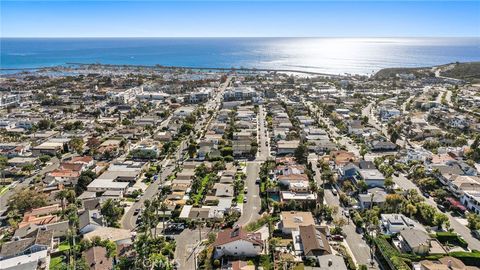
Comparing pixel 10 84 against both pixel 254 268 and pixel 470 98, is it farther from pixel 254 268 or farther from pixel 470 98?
pixel 470 98

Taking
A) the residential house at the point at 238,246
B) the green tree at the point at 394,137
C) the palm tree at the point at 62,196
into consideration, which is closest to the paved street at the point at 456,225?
the green tree at the point at 394,137

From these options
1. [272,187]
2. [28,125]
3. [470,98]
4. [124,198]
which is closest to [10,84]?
[28,125]

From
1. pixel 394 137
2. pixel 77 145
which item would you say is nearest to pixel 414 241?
pixel 394 137

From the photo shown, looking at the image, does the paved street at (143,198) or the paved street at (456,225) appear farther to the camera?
the paved street at (143,198)

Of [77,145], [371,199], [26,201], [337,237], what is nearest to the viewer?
[337,237]

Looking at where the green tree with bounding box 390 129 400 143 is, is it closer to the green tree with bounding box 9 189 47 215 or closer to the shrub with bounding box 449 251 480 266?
the shrub with bounding box 449 251 480 266

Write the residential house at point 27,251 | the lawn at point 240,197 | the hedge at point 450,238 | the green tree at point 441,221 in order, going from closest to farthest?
the residential house at point 27,251
the hedge at point 450,238
the green tree at point 441,221
the lawn at point 240,197

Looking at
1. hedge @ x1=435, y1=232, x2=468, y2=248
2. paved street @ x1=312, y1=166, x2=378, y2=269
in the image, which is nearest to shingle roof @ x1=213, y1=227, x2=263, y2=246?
paved street @ x1=312, y1=166, x2=378, y2=269

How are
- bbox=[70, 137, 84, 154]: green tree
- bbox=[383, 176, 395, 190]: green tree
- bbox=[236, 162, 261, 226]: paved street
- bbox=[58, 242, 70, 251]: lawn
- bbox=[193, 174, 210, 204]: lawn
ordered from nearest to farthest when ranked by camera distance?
bbox=[58, 242, 70, 251]: lawn → bbox=[236, 162, 261, 226]: paved street → bbox=[193, 174, 210, 204]: lawn → bbox=[383, 176, 395, 190]: green tree → bbox=[70, 137, 84, 154]: green tree

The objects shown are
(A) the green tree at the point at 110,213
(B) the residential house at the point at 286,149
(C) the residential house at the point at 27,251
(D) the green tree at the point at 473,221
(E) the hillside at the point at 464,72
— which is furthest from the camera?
(E) the hillside at the point at 464,72

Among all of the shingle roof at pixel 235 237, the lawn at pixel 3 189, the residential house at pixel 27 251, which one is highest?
the shingle roof at pixel 235 237

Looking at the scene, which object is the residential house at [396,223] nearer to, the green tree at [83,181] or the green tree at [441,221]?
the green tree at [441,221]

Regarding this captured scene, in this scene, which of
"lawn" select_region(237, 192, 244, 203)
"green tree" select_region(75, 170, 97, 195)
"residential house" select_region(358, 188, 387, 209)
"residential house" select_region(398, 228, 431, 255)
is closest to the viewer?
"residential house" select_region(398, 228, 431, 255)

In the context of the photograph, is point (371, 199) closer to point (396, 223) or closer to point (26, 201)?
point (396, 223)
